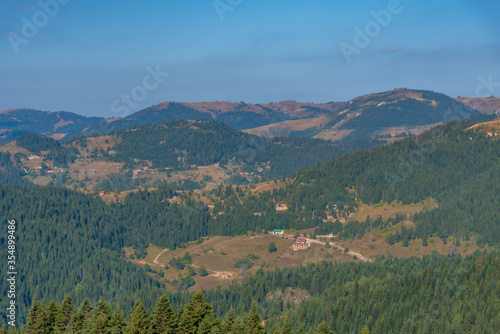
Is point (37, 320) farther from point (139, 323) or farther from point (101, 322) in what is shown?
point (139, 323)

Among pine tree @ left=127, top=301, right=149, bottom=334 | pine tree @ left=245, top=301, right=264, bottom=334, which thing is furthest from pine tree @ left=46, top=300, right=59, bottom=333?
pine tree @ left=245, top=301, right=264, bottom=334

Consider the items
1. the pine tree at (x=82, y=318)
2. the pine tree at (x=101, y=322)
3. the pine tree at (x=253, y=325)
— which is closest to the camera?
the pine tree at (x=253, y=325)

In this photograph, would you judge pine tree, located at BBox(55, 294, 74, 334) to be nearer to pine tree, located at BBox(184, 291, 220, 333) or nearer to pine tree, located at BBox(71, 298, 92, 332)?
pine tree, located at BBox(71, 298, 92, 332)

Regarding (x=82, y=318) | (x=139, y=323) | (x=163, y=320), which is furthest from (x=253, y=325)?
(x=82, y=318)

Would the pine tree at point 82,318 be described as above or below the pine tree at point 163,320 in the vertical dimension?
below

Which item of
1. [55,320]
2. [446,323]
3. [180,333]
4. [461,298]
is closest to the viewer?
[180,333]

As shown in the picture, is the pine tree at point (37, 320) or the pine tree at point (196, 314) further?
the pine tree at point (37, 320)

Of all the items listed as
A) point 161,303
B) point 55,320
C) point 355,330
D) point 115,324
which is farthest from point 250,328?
point 355,330

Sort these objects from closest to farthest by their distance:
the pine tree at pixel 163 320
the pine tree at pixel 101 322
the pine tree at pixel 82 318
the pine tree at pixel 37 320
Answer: the pine tree at pixel 163 320
the pine tree at pixel 101 322
the pine tree at pixel 82 318
the pine tree at pixel 37 320

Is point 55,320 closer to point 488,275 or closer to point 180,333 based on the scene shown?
point 180,333

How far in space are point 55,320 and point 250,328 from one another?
37.3m

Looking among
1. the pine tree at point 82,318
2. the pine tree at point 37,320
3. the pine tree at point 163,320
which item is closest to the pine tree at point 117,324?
the pine tree at point 82,318

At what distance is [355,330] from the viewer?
7254 inches

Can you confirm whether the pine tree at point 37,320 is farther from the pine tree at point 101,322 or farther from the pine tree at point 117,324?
the pine tree at point 117,324
